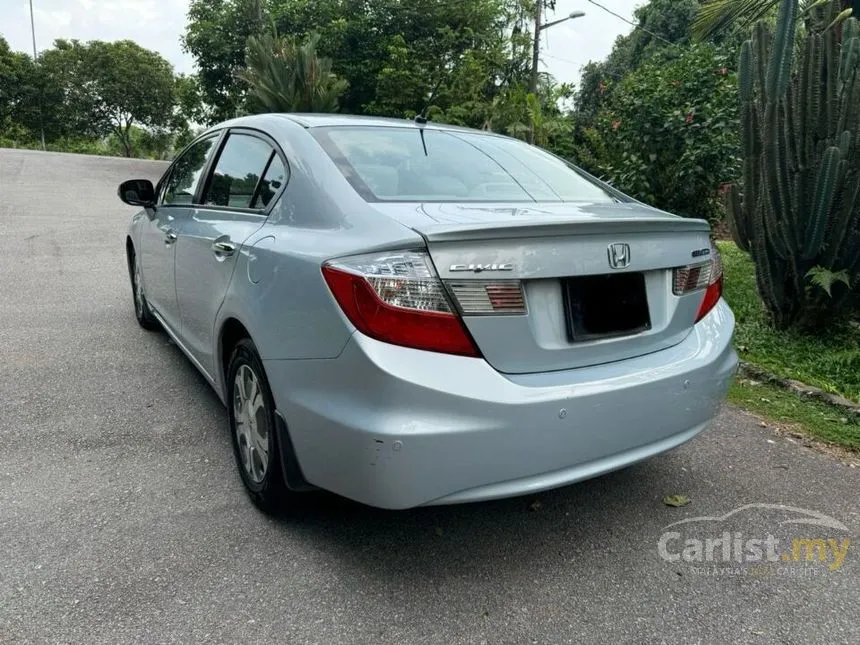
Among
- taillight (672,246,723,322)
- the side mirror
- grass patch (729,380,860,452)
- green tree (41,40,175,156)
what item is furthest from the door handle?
green tree (41,40,175,156)

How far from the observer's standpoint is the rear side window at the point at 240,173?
2.83 m

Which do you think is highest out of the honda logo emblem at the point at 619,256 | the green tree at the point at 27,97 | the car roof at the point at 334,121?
the green tree at the point at 27,97

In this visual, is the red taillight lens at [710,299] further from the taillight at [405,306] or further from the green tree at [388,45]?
the green tree at [388,45]

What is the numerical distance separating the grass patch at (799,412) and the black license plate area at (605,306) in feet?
6.11

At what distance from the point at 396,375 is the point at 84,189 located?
17293mm

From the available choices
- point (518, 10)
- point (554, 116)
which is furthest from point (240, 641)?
point (518, 10)

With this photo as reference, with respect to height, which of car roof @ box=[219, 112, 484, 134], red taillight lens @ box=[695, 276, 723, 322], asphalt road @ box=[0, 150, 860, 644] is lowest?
asphalt road @ box=[0, 150, 860, 644]

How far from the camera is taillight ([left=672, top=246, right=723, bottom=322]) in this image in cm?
241

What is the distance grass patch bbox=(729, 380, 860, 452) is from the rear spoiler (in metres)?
1.91

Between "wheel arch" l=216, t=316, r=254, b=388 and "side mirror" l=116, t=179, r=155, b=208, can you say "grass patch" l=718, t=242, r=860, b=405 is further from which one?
"side mirror" l=116, t=179, r=155, b=208

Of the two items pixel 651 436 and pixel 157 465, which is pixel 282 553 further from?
pixel 651 436

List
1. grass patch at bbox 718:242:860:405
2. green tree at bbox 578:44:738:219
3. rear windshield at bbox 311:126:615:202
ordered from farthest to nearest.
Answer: green tree at bbox 578:44:738:219, grass patch at bbox 718:242:860:405, rear windshield at bbox 311:126:615:202

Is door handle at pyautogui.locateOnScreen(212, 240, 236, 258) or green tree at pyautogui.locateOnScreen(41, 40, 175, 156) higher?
green tree at pyautogui.locateOnScreen(41, 40, 175, 156)

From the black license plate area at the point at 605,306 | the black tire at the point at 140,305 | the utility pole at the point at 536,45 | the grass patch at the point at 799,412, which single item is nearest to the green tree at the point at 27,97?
the utility pole at the point at 536,45
